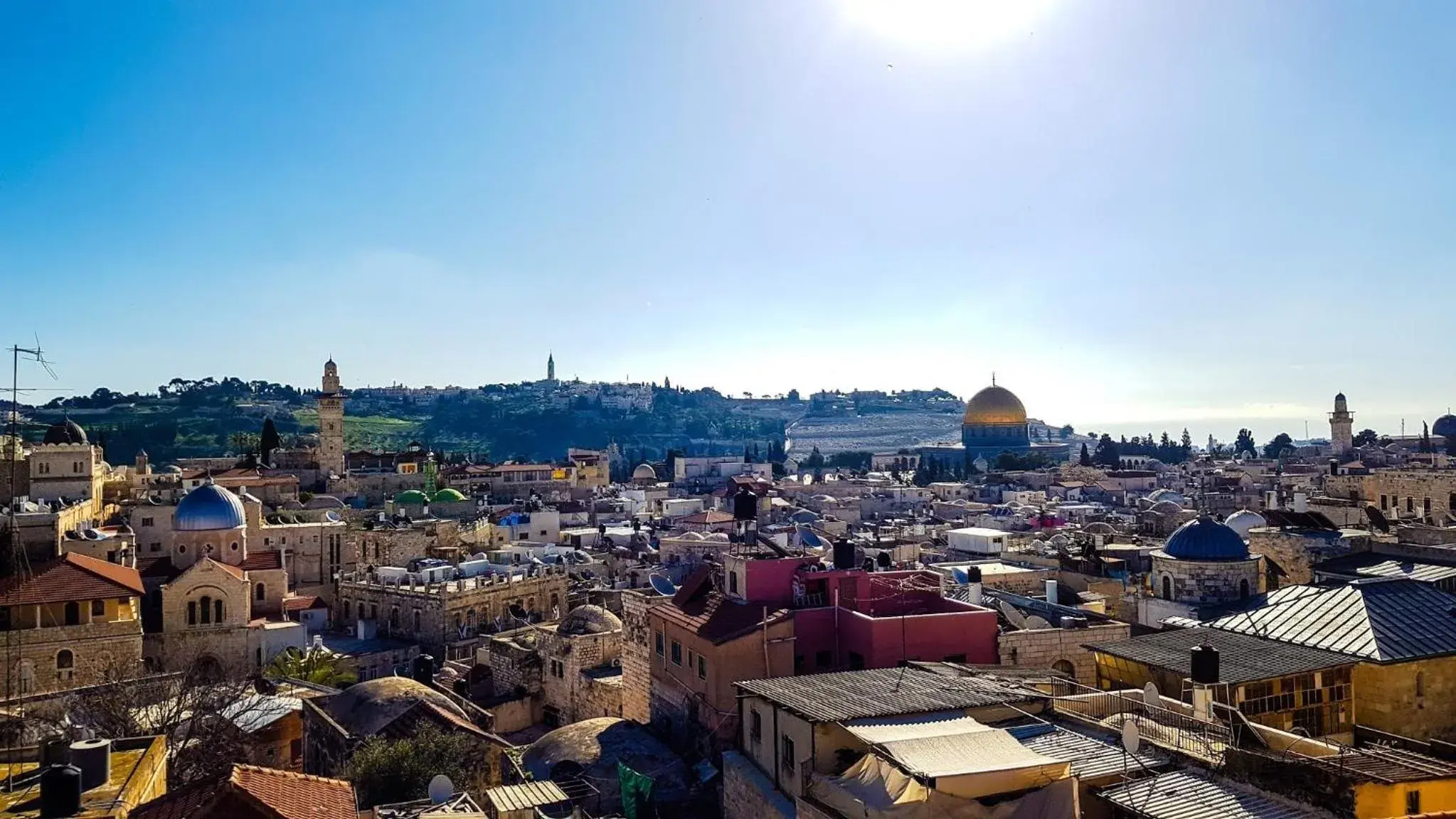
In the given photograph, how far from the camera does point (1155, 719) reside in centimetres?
1090

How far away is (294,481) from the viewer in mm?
46000

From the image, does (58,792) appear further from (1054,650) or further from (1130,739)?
(1054,650)

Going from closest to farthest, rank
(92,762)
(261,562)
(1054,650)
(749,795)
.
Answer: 1. (92,762)
2. (749,795)
3. (1054,650)
4. (261,562)

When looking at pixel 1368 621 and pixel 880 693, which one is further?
pixel 1368 621

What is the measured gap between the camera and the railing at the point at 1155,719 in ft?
32.8

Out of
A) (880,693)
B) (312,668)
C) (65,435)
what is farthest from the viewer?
(65,435)

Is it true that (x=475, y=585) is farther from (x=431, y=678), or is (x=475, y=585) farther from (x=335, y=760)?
(x=335, y=760)

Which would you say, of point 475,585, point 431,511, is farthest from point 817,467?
point 475,585

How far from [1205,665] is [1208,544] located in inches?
367

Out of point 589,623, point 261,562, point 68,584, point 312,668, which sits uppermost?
point 68,584

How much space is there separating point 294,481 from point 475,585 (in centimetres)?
1957

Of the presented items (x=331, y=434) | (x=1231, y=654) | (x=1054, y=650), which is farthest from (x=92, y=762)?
(x=331, y=434)

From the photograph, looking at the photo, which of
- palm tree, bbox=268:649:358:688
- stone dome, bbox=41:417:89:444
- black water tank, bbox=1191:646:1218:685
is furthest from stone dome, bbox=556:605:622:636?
stone dome, bbox=41:417:89:444

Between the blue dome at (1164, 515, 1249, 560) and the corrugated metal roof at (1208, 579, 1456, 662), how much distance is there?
4330 mm
